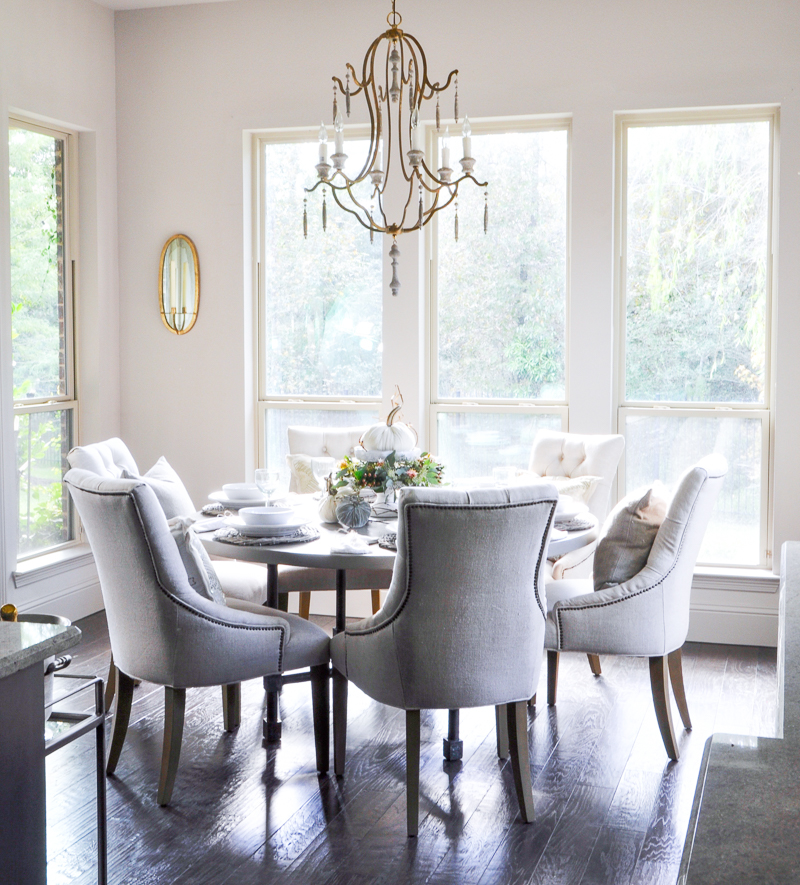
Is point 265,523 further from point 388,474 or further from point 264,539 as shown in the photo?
point 388,474

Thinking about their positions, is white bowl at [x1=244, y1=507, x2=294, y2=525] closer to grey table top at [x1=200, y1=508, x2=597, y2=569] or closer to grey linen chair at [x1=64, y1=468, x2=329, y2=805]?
grey table top at [x1=200, y1=508, x2=597, y2=569]

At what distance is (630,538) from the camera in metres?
3.10

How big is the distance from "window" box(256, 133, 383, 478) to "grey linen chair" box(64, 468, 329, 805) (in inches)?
89.9

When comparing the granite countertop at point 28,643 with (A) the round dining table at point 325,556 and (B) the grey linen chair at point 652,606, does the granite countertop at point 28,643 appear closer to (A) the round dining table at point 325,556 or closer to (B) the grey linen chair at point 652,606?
(A) the round dining table at point 325,556

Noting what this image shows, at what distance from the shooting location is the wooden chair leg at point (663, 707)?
121 inches

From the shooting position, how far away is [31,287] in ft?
15.4

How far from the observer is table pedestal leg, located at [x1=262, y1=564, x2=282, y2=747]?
3.12m

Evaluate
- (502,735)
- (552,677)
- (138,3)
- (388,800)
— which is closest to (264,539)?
(388,800)

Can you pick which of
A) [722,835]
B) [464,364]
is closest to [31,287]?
[464,364]

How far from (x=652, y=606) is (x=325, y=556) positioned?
107cm

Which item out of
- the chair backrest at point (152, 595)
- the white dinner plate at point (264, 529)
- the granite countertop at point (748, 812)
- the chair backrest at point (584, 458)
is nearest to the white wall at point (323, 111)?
the chair backrest at point (584, 458)

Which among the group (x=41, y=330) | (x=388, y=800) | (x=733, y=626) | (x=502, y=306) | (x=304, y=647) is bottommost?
(x=388, y=800)

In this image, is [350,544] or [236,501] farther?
[236,501]

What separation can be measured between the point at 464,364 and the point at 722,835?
4108 mm
